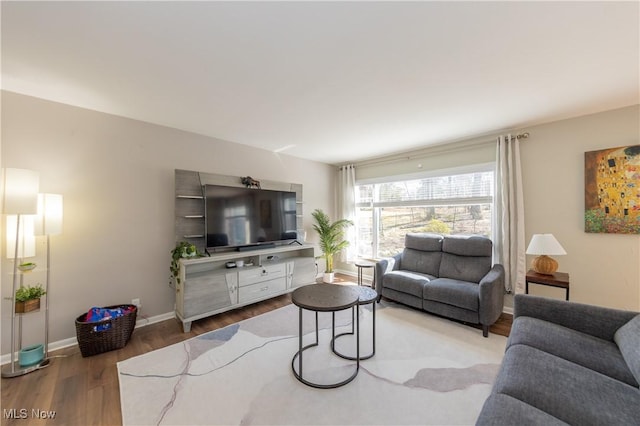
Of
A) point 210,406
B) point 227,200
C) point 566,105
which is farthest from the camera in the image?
point 227,200

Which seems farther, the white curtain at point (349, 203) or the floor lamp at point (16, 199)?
the white curtain at point (349, 203)

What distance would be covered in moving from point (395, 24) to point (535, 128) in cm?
272

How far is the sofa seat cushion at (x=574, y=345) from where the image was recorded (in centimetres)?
128

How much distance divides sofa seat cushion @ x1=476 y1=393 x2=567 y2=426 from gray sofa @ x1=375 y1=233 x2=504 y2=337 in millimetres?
1709

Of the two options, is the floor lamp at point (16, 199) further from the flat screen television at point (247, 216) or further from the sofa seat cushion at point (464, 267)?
the sofa seat cushion at point (464, 267)

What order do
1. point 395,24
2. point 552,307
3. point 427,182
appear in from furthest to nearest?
point 427,182
point 552,307
point 395,24

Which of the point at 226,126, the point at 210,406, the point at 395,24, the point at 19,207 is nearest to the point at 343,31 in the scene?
the point at 395,24

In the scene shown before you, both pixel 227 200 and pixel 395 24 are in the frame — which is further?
pixel 227 200

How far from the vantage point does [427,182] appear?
398 centimetres

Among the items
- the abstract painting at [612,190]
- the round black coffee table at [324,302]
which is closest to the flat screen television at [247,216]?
the round black coffee table at [324,302]

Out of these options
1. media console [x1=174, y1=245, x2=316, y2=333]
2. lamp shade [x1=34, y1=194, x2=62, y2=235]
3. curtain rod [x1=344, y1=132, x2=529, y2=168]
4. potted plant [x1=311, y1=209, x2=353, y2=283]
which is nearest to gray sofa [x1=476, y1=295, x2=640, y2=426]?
curtain rod [x1=344, y1=132, x2=529, y2=168]

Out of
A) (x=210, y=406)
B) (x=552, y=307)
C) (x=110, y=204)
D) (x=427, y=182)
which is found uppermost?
(x=427, y=182)

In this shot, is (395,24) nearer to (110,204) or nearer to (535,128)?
(535,128)

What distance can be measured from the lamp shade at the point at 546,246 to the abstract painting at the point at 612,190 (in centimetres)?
57
